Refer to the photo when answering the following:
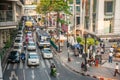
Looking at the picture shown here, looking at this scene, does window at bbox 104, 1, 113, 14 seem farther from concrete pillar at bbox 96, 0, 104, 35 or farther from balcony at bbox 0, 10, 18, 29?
balcony at bbox 0, 10, 18, 29

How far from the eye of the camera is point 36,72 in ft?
109

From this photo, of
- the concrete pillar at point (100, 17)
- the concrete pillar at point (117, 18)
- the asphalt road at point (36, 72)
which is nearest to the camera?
the asphalt road at point (36, 72)

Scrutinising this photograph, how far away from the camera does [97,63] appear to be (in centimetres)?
3572

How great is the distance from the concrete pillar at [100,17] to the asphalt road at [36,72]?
2023 centimetres

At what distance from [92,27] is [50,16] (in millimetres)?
46036

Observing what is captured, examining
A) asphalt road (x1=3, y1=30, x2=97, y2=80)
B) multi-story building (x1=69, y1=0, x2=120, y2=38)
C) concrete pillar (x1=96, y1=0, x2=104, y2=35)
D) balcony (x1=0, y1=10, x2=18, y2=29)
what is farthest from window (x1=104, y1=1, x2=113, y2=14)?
balcony (x1=0, y1=10, x2=18, y2=29)

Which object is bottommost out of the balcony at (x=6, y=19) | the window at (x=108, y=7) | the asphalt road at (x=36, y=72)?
the asphalt road at (x=36, y=72)

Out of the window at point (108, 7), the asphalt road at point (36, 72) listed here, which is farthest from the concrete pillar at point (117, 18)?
the asphalt road at point (36, 72)

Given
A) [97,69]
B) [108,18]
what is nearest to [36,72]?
[97,69]

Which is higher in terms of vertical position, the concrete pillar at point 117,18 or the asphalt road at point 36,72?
the concrete pillar at point 117,18

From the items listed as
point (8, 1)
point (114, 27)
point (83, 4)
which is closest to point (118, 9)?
point (114, 27)

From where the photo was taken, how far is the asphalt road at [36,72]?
1195 inches

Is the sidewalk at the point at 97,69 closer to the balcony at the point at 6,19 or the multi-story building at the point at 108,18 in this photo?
the balcony at the point at 6,19

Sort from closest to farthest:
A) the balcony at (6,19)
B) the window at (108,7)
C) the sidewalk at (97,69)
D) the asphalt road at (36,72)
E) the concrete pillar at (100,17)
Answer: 1. the asphalt road at (36,72)
2. the sidewalk at (97,69)
3. the balcony at (6,19)
4. the concrete pillar at (100,17)
5. the window at (108,7)
